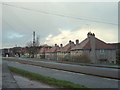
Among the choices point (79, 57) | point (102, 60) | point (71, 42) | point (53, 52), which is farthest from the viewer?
point (53, 52)

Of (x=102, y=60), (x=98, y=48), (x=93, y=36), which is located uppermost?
(x=93, y=36)

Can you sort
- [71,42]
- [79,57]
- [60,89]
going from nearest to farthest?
[60,89]
[79,57]
[71,42]

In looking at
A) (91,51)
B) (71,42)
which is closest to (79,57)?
(91,51)

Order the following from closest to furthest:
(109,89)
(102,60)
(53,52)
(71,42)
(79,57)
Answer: (109,89) < (79,57) < (102,60) < (71,42) < (53,52)

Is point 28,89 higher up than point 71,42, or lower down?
lower down

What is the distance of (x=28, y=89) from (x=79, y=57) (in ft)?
107

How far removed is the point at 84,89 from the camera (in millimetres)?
7938

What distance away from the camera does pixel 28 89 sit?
26.1 ft

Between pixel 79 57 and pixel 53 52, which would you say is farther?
pixel 53 52

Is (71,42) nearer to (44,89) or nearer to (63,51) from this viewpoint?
(63,51)

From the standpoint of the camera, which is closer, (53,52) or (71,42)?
(71,42)

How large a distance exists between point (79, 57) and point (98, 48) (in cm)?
1265

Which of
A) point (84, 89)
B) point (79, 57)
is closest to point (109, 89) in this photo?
point (84, 89)

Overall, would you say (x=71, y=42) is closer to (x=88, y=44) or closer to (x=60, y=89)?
(x=88, y=44)
